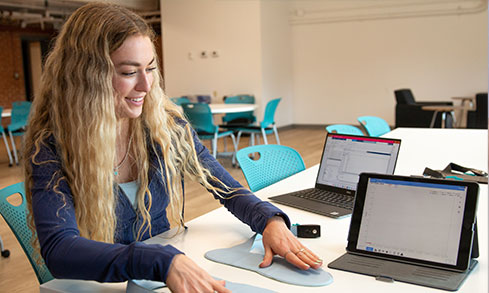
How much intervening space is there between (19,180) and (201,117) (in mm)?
2387

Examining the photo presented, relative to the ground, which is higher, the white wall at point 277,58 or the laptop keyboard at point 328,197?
the white wall at point 277,58

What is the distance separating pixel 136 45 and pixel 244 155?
107cm

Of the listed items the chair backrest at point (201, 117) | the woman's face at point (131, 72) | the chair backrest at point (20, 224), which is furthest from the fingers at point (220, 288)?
the chair backrest at point (201, 117)

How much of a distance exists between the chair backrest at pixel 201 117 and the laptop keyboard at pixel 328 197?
12.5 ft

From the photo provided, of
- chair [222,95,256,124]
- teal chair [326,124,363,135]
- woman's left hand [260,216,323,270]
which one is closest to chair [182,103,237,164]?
chair [222,95,256,124]

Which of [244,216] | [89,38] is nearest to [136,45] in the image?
[89,38]

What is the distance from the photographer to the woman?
1.07m

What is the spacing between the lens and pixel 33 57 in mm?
12109

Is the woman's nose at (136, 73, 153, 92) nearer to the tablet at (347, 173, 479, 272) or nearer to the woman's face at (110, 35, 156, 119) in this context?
the woman's face at (110, 35, 156, 119)

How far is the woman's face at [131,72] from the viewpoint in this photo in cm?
133

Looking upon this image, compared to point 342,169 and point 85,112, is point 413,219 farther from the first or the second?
point 85,112

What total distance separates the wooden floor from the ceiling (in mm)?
2780

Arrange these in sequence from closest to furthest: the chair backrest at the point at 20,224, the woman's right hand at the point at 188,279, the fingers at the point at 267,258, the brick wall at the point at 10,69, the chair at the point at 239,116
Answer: the woman's right hand at the point at 188,279
the fingers at the point at 267,258
the chair backrest at the point at 20,224
the chair at the point at 239,116
the brick wall at the point at 10,69

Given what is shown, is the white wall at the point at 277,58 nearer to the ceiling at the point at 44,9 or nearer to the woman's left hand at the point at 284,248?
the ceiling at the point at 44,9
